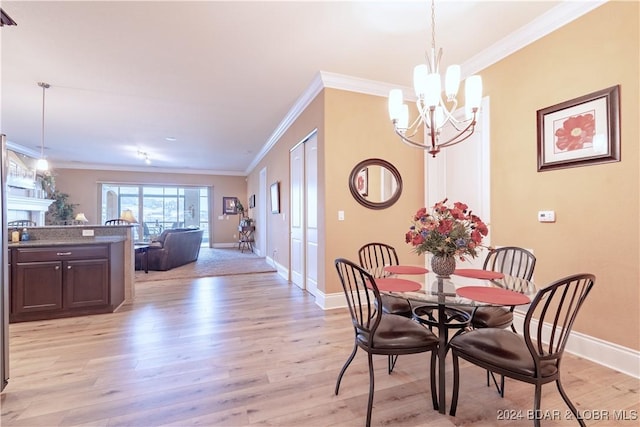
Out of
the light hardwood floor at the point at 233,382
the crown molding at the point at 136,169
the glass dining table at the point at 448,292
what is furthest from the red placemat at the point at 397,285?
the crown molding at the point at 136,169

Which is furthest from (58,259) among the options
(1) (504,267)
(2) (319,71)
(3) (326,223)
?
(1) (504,267)

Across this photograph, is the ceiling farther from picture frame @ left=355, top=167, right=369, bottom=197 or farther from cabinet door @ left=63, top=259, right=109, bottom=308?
cabinet door @ left=63, top=259, right=109, bottom=308

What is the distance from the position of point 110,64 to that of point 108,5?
1053 mm

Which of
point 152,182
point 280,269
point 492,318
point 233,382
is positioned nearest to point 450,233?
point 492,318

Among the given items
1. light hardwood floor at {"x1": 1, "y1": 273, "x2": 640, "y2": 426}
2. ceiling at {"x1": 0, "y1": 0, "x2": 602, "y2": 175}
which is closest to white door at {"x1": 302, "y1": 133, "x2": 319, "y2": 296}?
ceiling at {"x1": 0, "y1": 0, "x2": 602, "y2": 175}

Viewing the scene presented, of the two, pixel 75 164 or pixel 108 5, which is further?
pixel 75 164

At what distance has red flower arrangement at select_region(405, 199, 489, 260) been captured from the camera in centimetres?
188

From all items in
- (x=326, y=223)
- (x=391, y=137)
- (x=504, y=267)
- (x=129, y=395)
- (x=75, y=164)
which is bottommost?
(x=129, y=395)

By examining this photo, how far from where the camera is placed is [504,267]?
103 inches

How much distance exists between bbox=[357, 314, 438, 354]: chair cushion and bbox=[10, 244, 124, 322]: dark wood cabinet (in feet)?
10.6

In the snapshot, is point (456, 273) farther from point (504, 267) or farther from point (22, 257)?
point (22, 257)

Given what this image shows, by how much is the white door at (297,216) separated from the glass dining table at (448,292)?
2368 millimetres

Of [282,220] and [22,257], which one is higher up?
[282,220]

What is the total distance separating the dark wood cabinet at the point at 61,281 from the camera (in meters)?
3.09
